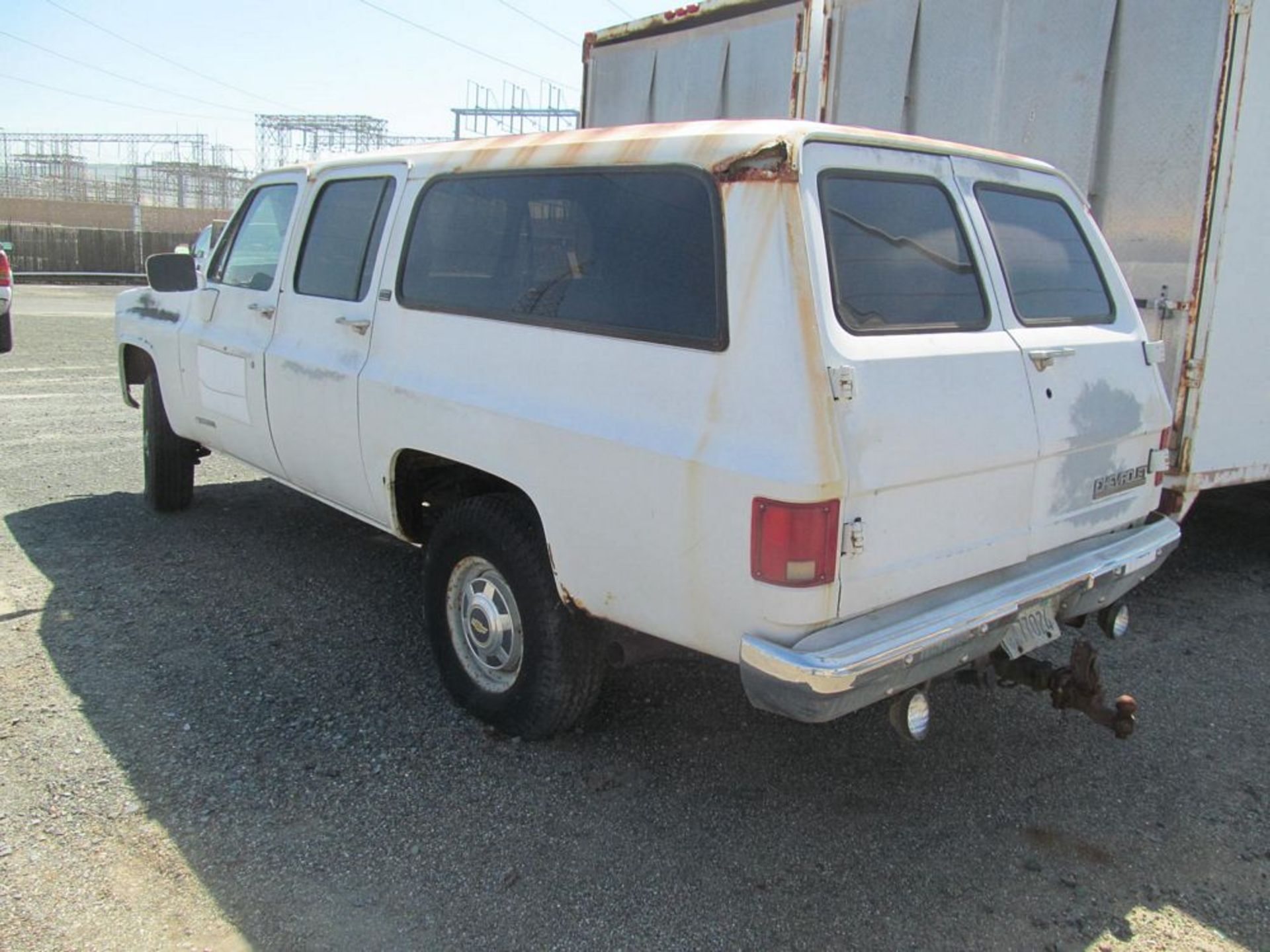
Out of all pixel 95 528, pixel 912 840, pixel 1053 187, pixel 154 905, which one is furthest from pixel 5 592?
pixel 1053 187

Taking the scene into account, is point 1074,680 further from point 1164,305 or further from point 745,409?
point 1164,305

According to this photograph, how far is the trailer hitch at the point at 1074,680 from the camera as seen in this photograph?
321 centimetres

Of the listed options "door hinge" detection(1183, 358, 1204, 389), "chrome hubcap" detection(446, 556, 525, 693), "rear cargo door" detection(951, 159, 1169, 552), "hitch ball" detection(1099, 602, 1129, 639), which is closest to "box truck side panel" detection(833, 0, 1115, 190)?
"door hinge" detection(1183, 358, 1204, 389)

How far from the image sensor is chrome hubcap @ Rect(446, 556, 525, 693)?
3568 millimetres

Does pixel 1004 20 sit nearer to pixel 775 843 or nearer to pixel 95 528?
pixel 775 843

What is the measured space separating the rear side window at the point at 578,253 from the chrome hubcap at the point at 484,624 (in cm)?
92

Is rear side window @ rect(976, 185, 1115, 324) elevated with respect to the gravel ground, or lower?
elevated

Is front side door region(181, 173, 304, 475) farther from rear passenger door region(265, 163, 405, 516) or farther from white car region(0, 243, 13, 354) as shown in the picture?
white car region(0, 243, 13, 354)

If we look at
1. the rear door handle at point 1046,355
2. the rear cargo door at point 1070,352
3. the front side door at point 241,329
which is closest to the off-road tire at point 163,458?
the front side door at point 241,329

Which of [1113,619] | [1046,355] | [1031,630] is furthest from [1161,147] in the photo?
[1031,630]

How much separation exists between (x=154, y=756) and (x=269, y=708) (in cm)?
45

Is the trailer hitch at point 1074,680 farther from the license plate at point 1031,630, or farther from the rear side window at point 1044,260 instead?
the rear side window at point 1044,260

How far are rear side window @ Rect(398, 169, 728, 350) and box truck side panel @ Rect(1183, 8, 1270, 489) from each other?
297 centimetres

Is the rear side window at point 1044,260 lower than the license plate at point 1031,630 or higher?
higher
